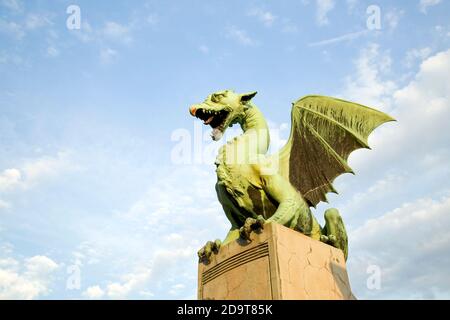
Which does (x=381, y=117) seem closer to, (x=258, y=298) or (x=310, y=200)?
(x=310, y=200)

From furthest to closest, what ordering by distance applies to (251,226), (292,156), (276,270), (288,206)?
(292,156) < (288,206) < (251,226) < (276,270)

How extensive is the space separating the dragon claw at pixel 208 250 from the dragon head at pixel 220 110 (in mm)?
1660

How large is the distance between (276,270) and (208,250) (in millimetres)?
1190

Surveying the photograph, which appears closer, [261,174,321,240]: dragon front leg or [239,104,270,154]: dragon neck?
[261,174,321,240]: dragon front leg

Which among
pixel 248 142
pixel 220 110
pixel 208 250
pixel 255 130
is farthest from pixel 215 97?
pixel 208 250

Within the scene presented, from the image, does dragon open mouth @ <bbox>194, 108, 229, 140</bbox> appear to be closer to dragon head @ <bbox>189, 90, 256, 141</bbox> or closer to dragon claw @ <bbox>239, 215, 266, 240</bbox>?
dragon head @ <bbox>189, 90, 256, 141</bbox>

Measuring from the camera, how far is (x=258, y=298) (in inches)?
175

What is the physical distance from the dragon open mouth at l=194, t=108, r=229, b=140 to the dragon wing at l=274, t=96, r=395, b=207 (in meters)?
0.91

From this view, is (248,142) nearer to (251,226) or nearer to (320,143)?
(320,143)

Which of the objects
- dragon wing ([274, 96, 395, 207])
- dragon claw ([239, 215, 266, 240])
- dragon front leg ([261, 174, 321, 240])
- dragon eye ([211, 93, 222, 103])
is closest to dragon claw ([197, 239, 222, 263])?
dragon claw ([239, 215, 266, 240])

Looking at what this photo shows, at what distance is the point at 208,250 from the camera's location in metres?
5.37

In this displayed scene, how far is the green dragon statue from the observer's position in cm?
561

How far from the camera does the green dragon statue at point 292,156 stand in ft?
18.4
